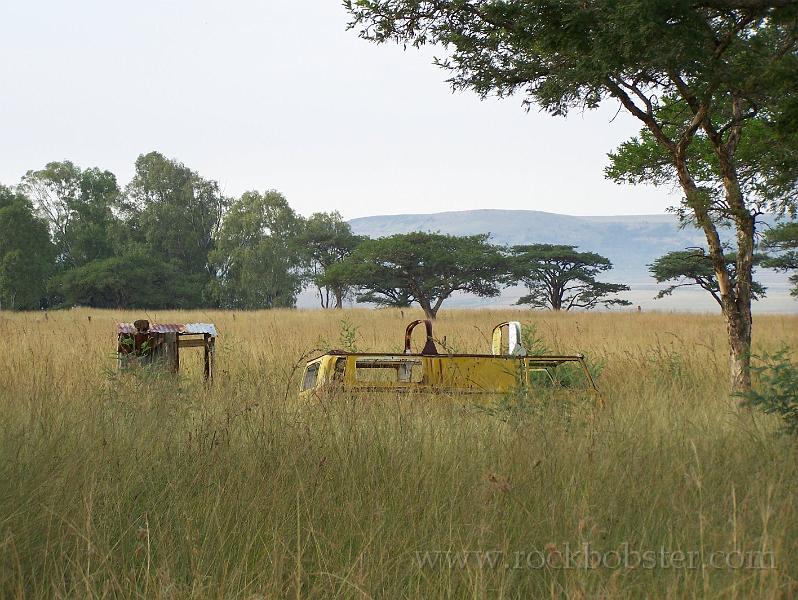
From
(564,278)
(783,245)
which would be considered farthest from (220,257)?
(783,245)

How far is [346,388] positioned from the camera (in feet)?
21.5

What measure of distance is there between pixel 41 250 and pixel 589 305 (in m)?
31.9

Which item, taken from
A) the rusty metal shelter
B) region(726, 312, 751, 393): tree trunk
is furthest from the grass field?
region(726, 312, 751, 393): tree trunk

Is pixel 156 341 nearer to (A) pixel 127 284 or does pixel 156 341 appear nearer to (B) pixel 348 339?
(B) pixel 348 339

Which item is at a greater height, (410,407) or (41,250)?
(41,250)

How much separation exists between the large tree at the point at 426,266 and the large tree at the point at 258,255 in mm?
7163

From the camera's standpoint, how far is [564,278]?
51.0 meters

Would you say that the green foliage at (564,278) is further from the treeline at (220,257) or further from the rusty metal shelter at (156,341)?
the rusty metal shelter at (156,341)

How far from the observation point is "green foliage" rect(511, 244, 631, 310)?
50.0 metres

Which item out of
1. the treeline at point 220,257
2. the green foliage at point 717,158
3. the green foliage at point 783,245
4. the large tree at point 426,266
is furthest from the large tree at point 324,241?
the green foliage at point 717,158

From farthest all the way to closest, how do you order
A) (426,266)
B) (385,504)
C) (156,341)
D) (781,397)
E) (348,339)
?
(426,266)
(348,339)
(156,341)
(781,397)
(385,504)

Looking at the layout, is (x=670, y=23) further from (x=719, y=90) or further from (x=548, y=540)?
(x=548, y=540)

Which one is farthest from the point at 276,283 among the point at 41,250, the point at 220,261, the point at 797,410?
the point at 797,410

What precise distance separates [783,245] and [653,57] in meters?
30.3
